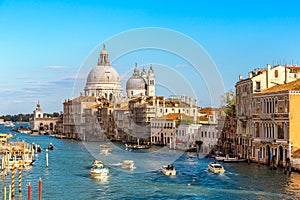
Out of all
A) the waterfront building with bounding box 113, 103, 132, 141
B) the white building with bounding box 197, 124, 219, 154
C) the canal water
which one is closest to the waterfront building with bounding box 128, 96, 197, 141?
the waterfront building with bounding box 113, 103, 132, 141

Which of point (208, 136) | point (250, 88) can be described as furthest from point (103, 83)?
point (250, 88)

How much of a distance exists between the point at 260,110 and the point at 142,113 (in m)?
27.3

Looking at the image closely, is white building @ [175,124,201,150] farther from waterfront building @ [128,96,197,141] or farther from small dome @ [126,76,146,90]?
small dome @ [126,76,146,90]

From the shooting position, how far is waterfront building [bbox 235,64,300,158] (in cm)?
2875

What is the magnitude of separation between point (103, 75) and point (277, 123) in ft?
210

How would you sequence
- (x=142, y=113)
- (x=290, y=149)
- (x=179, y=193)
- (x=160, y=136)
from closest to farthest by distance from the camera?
(x=179, y=193) → (x=290, y=149) → (x=160, y=136) → (x=142, y=113)

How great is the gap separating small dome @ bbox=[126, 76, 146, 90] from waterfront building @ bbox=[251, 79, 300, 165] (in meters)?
51.7

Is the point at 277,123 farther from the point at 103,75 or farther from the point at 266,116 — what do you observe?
the point at 103,75

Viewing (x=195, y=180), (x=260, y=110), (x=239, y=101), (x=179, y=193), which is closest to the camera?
(x=179, y=193)

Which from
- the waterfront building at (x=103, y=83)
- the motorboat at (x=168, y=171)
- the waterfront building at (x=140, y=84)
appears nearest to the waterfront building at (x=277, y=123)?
the motorboat at (x=168, y=171)

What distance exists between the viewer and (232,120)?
33.4 metres

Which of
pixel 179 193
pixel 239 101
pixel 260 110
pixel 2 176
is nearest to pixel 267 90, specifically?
pixel 260 110

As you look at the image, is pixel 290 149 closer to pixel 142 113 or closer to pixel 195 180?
pixel 195 180

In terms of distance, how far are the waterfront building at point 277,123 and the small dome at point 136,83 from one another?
51672 mm
